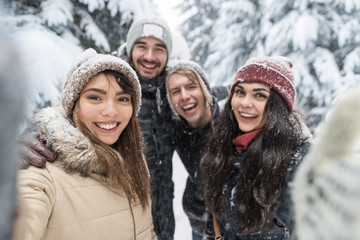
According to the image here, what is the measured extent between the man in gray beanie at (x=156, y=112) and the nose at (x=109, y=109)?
1.39 meters

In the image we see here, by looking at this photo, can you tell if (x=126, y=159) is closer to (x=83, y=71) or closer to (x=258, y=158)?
(x=83, y=71)

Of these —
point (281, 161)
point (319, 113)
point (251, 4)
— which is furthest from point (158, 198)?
point (251, 4)

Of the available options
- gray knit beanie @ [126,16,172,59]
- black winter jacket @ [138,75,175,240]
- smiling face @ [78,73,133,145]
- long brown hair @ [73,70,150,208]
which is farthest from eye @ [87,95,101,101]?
gray knit beanie @ [126,16,172,59]

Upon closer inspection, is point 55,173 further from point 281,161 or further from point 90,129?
point 281,161

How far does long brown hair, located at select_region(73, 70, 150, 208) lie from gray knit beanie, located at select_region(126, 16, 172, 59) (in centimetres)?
178

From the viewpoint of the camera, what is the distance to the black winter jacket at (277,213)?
6.21ft

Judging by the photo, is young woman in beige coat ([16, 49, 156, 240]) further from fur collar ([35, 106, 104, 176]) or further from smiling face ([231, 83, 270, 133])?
smiling face ([231, 83, 270, 133])

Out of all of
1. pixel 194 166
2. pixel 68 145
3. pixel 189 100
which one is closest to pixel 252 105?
pixel 189 100

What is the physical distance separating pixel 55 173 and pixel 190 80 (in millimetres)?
2226

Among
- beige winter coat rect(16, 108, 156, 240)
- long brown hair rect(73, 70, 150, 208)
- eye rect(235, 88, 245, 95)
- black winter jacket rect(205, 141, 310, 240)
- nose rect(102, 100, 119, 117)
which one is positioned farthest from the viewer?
eye rect(235, 88, 245, 95)

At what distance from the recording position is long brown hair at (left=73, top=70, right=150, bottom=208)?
1665 millimetres

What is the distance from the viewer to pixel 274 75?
217cm

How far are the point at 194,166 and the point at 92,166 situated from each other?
174cm

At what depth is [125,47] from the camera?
3871mm
